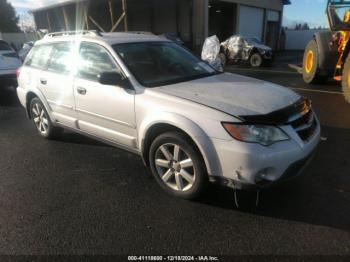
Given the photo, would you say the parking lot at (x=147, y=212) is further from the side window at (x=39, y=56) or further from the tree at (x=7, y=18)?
the tree at (x=7, y=18)

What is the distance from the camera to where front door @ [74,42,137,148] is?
3.66m

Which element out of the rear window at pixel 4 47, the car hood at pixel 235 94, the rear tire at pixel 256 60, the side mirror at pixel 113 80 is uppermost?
the side mirror at pixel 113 80

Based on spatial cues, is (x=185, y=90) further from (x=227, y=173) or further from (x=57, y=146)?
(x=57, y=146)

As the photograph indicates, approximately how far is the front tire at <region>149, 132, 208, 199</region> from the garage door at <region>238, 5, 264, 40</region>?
21671mm

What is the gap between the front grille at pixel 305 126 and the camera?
304 centimetres

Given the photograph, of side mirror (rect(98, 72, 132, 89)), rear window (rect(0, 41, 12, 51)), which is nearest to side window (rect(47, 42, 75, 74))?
side mirror (rect(98, 72, 132, 89))

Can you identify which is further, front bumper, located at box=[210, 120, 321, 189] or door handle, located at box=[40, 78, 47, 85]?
door handle, located at box=[40, 78, 47, 85]

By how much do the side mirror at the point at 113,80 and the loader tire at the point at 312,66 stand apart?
6932mm

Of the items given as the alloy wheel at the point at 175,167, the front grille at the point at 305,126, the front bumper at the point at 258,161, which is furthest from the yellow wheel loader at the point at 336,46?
the alloy wheel at the point at 175,167

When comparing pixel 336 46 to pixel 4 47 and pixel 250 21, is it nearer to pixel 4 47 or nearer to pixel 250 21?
pixel 4 47

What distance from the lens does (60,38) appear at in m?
4.79

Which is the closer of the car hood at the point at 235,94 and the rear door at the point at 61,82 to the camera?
the car hood at the point at 235,94

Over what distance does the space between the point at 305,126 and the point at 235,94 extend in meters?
0.76

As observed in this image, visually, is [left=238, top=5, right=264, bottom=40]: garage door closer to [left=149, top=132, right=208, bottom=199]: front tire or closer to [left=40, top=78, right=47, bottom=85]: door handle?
[left=40, top=78, right=47, bottom=85]: door handle
